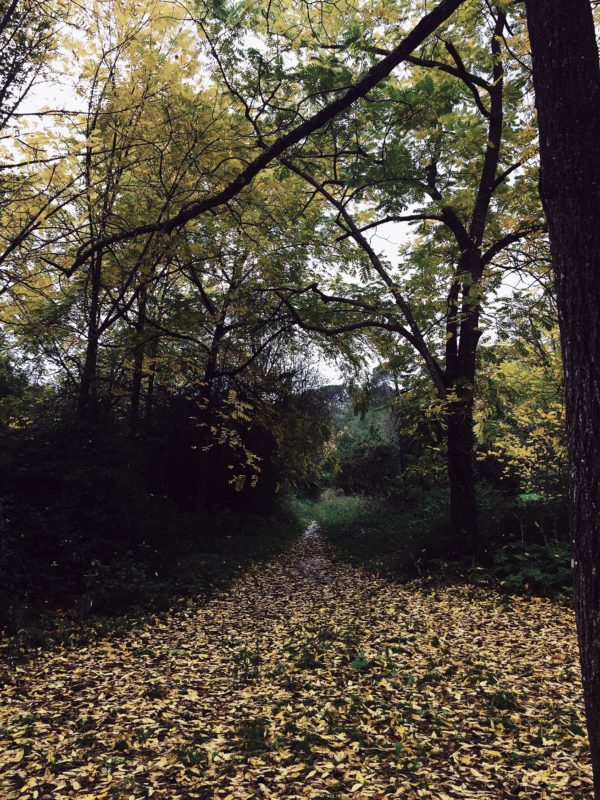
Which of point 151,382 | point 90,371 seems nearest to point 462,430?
point 90,371

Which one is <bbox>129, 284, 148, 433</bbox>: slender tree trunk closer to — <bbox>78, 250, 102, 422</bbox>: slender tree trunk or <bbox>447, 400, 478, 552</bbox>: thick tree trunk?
<bbox>78, 250, 102, 422</bbox>: slender tree trunk

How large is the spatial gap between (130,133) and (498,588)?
25.8 ft

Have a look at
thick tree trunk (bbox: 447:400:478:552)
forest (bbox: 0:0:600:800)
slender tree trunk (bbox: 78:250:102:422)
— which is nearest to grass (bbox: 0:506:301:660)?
forest (bbox: 0:0:600:800)

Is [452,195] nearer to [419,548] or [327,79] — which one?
[327,79]

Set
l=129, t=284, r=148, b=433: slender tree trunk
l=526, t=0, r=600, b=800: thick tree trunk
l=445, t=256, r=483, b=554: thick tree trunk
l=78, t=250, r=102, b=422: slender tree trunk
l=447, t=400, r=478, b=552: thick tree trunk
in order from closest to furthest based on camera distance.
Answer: l=526, t=0, r=600, b=800: thick tree trunk, l=78, t=250, r=102, b=422: slender tree trunk, l=445, t=256, r=483, b=554: thick tree trunk, l=447, t=400, r=478, b=552: thick tree trunk, l=129, t=284, r=148, b=433: slender tree trunk

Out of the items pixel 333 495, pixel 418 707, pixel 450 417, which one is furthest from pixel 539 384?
pixel 333 495

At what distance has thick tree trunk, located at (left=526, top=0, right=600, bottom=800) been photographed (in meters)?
1.85

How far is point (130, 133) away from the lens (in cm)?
660

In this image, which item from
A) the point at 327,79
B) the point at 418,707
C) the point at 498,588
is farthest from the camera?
the point at 498,588

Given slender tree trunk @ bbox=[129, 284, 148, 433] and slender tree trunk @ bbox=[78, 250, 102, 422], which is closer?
slender tree trunk @ bbox=[78, 250, 102, 422]

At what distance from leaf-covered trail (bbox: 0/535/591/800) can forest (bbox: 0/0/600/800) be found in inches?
1.2

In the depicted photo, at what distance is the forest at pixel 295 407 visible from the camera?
2889 mm

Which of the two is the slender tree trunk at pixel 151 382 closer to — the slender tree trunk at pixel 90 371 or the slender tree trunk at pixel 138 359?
the slender tree trunk at pixel 138 359

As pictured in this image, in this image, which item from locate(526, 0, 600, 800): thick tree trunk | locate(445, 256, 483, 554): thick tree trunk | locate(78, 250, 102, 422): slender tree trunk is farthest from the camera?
locate(445, 256, 483, 554): thick tree trunk
